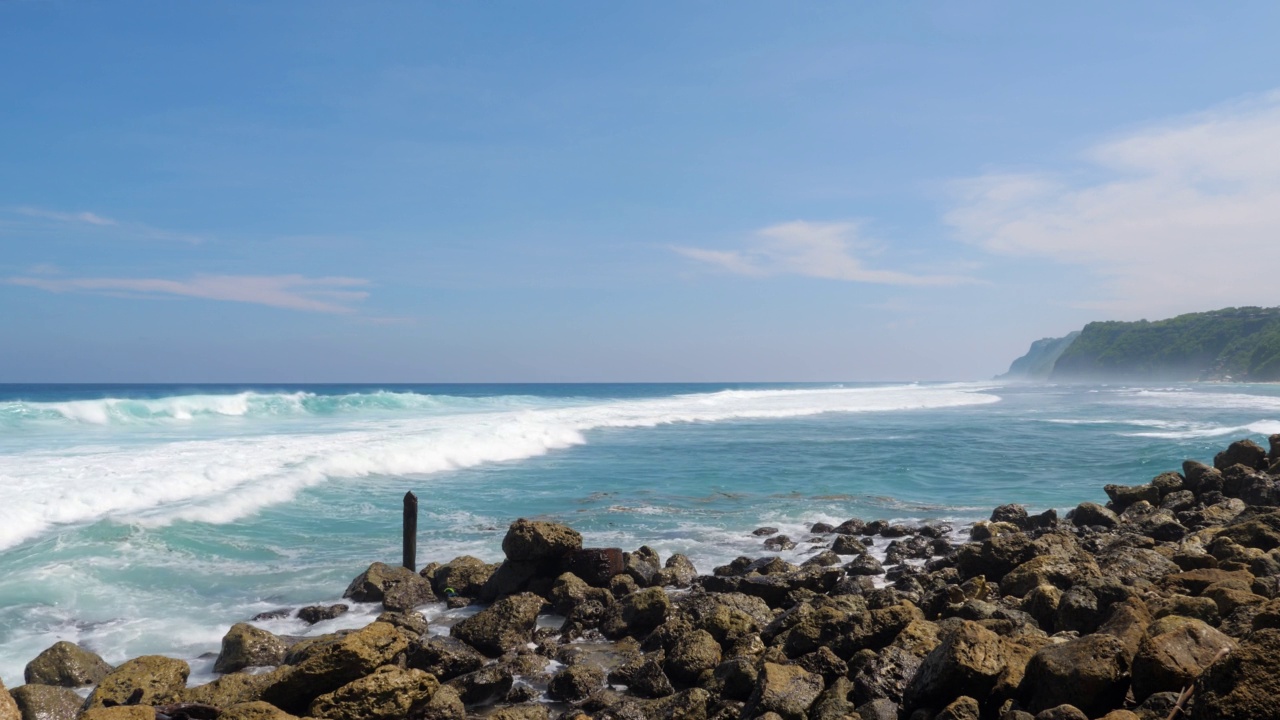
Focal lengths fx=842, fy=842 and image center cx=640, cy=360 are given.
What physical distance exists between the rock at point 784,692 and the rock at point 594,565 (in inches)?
163

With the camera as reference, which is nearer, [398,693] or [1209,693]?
[1209,693]

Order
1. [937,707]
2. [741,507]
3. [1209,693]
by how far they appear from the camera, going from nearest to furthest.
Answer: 1. [1209,693]
2. [937,707]
3. [741,507]

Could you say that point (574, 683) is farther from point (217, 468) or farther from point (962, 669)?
point (217, 468)

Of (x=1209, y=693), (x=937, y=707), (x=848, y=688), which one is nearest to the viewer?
(x=1209, y=693)

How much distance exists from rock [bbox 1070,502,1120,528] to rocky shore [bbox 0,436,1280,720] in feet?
6.99

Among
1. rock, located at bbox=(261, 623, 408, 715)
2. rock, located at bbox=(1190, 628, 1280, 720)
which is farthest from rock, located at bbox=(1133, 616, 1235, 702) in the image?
rock, located at bbox=(261, 623, 408, 715)

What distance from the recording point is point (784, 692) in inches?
231

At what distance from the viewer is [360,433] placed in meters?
29.9

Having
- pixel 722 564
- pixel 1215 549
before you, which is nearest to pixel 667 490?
pixel 722 564

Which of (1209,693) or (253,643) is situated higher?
(1209,693)

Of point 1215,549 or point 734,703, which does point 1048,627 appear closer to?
point 734,703

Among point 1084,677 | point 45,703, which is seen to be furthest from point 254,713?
point 1084,677

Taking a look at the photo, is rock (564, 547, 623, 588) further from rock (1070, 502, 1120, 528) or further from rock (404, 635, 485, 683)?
rock (1070, 502, 1120, 528)

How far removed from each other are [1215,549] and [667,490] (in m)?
11.2
